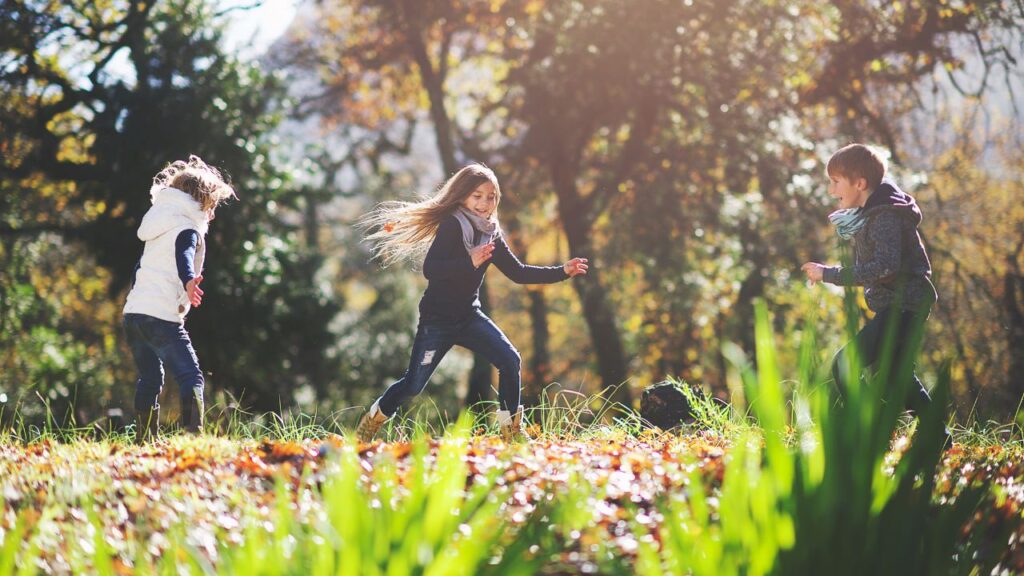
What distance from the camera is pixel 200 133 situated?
13.7 m

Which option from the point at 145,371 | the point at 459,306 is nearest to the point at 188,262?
the point at 145,371

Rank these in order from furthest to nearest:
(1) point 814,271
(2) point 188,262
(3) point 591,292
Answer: (3) point 591,292
(2) point 188,262
(1) point 814,271

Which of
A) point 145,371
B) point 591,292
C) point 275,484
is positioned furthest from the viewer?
point 591,292

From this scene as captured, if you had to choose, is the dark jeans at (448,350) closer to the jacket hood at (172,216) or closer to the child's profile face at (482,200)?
the child's profile face at (482,200)

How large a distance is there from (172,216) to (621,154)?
10420mm

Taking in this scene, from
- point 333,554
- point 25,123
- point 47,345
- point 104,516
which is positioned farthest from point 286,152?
point 333,554

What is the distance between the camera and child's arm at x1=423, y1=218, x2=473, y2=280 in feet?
19.1

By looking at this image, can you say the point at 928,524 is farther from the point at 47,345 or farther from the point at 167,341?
the point at 47,345

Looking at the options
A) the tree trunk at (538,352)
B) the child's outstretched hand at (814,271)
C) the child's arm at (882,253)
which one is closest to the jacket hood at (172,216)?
the child's outstretched hand at (814,271)

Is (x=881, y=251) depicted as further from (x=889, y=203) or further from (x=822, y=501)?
(x=822, y=501)

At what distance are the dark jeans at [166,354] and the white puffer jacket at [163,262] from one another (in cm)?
6

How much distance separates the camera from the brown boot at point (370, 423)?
5926mm

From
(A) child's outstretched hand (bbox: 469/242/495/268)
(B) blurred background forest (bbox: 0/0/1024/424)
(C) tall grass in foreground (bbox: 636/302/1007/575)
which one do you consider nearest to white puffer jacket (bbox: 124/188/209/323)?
(A) child's outstretched hand (bbox: 469/242/495/268)

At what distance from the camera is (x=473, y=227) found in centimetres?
602
